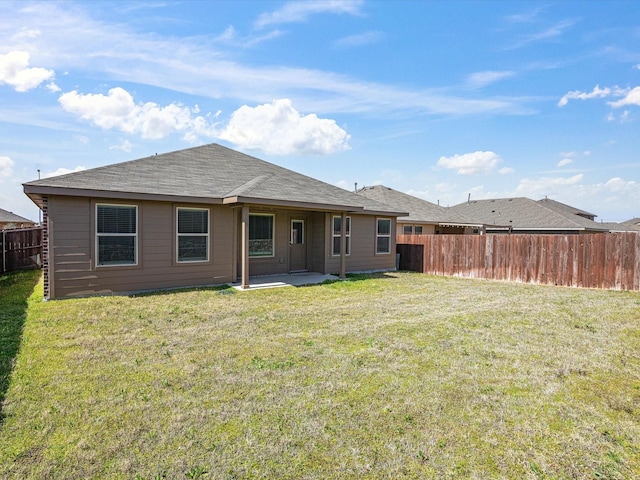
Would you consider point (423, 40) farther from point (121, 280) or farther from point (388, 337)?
point (121, 280)

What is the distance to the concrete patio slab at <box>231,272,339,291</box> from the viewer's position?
10.2m

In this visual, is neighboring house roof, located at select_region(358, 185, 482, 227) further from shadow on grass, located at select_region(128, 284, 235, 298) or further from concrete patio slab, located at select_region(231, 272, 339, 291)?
shadow on grass, located at select_region(128, 284, 235, 298)

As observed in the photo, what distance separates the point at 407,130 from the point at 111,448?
57.8 ft

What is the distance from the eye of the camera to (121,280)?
8648 mm

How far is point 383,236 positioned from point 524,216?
1528 cm

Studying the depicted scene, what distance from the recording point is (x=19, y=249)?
1368cm

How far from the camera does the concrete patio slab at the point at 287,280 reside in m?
10.2

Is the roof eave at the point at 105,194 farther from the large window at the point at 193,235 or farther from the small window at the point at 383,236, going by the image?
the small window at the point at 383,236

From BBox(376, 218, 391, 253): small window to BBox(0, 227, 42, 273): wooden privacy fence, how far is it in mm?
13539

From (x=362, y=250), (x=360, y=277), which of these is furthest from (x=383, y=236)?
(x=360, y=277)

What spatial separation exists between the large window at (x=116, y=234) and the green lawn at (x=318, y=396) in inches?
72.9

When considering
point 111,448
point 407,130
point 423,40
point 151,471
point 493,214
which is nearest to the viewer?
point 151,471

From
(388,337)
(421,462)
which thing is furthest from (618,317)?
(421,462)

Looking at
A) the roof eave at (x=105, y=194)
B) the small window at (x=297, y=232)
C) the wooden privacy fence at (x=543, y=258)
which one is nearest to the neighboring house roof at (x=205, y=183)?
the roof eave at (x=105, y=194)
